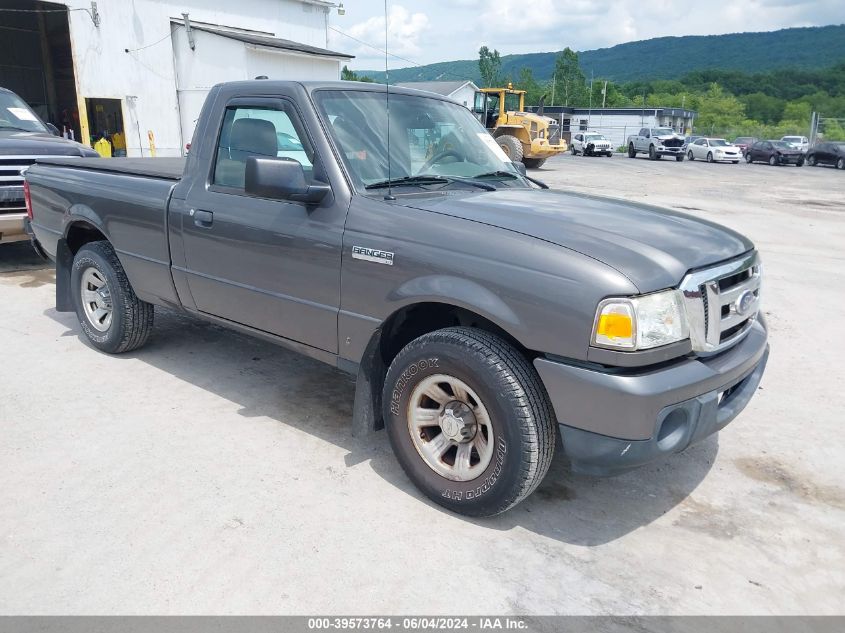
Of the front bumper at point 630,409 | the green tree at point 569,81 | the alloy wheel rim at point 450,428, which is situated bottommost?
the alloy wheel rim at point 450,428

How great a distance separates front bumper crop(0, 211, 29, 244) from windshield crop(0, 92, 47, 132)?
2.17 m

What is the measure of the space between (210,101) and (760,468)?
3912 millimetres

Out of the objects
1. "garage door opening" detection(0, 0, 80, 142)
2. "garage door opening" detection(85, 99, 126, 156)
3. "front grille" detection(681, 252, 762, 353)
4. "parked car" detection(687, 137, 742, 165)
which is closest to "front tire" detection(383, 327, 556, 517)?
"front grille" detection(681, 252, 762, 353)

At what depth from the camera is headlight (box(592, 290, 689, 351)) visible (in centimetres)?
266

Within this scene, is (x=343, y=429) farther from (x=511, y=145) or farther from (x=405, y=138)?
(x=511, y=145)

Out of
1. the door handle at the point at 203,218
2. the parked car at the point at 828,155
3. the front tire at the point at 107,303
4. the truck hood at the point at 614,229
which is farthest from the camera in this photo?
the parked car at the point at 828,155

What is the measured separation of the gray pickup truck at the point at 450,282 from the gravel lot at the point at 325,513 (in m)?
0.39

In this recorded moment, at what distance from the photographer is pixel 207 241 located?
4.14 metres

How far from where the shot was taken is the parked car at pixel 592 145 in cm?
4159

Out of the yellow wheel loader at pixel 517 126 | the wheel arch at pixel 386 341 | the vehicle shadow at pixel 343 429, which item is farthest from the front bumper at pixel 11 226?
the yellow wheel loader at pixel 517 126

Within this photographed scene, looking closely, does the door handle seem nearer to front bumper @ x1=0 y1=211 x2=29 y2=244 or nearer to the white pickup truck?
front bumper @ x1=0 y1=211 x2=29 y2=244

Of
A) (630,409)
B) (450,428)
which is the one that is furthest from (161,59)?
(630,409)

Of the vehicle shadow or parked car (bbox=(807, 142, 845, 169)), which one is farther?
parked car (bbox=(807, 142, 845, 169))

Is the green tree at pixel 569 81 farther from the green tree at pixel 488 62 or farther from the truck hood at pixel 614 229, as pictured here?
the truck hood at pixel 614 229
